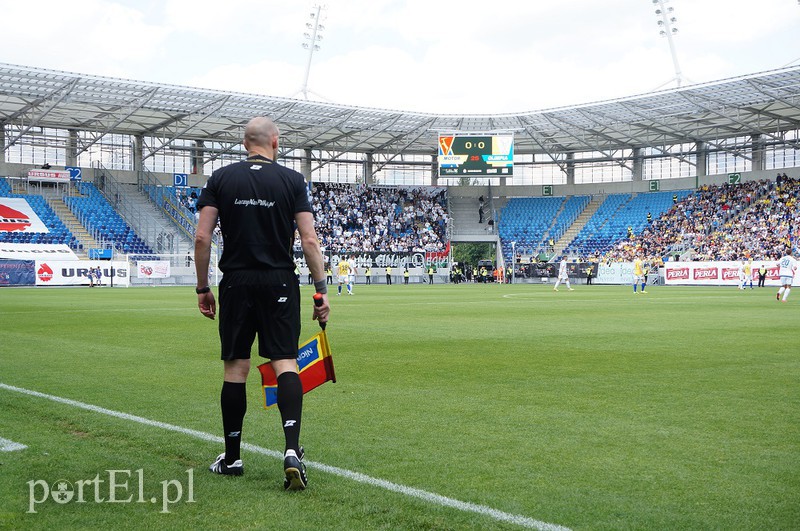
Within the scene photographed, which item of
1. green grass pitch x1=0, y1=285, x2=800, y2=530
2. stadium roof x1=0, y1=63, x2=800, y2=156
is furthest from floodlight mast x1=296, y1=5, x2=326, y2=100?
green grass pitch x1=0, y1=285, x2=800, y2=530

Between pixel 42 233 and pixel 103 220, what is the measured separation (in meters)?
5.15

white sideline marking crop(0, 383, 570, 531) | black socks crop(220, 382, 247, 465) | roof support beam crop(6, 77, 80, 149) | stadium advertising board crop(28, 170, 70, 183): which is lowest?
white sideline marking crop(0, 383, 570, 531)

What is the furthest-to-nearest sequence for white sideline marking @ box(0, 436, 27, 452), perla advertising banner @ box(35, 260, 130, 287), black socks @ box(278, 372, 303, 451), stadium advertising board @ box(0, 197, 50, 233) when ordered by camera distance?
stadium advertising board @ box(0, 197, 50, 233)
perla advertising banner @ box(35, 260, 130, 287)
white sideline marking @ box(0, 436, 27, 452)
black socks @ box(278, 372, 303, 451)

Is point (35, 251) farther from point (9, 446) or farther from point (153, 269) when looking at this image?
point (9, 446)

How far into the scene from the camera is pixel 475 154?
6112 cm

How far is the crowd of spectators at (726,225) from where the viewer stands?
59.1 metres

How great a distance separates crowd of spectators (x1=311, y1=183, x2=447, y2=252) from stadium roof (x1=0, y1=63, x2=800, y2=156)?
13.4ft

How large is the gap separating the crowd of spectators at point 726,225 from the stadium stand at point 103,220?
36.6m

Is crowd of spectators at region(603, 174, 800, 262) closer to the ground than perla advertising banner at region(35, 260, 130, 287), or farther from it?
farther from it

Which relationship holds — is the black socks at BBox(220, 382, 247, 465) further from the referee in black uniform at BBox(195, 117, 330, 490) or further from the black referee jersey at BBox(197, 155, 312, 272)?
the black referee jersey at BBox(197, 155, 312, 272)

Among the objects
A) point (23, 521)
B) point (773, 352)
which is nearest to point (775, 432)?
point (23, 521)

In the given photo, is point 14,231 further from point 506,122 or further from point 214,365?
point 214,365

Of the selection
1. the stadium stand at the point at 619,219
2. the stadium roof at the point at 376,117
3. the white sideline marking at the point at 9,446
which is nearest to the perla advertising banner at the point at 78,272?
the stadium roof at the point at 376,117

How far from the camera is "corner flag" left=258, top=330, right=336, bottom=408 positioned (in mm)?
5574
